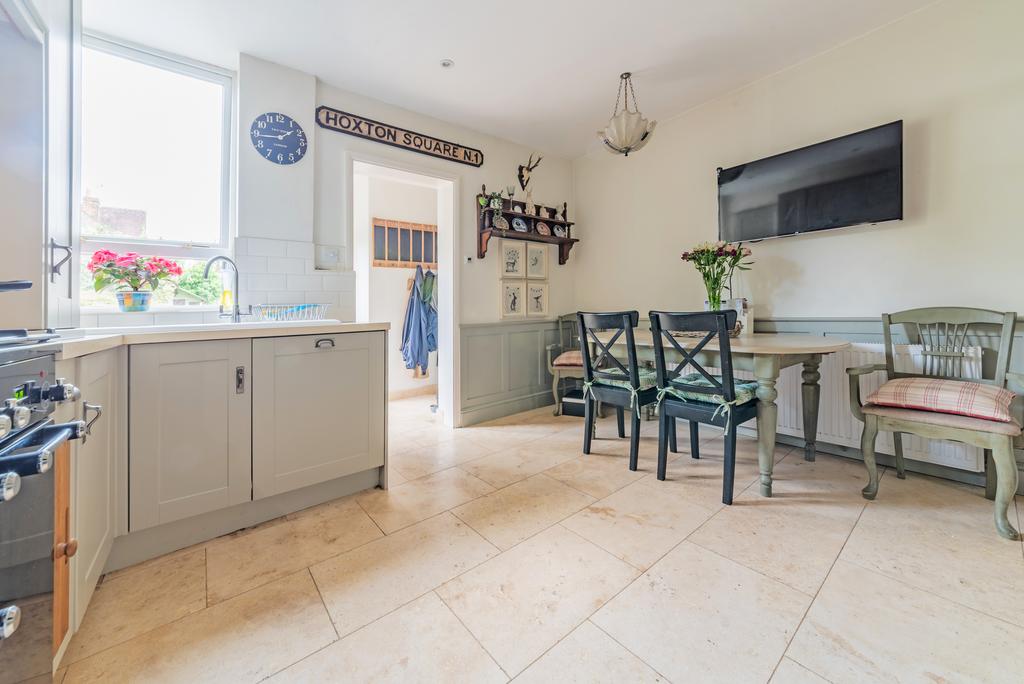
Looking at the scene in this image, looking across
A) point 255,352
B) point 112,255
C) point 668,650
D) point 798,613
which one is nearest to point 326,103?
point 112,255

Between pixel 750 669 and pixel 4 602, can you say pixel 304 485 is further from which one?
pixel 750 669

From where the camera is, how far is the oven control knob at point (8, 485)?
575 mm

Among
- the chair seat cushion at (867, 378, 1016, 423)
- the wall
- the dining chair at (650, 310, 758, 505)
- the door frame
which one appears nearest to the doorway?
the wall

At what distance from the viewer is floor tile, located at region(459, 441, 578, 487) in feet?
7.60

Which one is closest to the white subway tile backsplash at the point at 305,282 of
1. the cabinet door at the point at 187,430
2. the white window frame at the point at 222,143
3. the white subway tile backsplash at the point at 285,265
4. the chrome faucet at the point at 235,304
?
the white subway tile backsplash at the point at 285,265

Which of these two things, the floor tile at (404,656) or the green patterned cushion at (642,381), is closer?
the floor tile at (404,656)

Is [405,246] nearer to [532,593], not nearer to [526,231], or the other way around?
[526,231]

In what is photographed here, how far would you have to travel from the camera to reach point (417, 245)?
4.67 meters

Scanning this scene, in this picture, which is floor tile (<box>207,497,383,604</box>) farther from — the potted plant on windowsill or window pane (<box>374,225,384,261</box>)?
window pane (<box>374,225,384,261</box>)

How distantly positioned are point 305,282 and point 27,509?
2.13 m

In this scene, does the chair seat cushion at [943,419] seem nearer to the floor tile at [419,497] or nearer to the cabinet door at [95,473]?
the floor tile at [419,497]

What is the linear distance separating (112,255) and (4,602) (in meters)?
2.08

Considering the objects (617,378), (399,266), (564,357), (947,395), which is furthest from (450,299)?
(947,395)

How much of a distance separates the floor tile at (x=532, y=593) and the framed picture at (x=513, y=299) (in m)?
2.37
